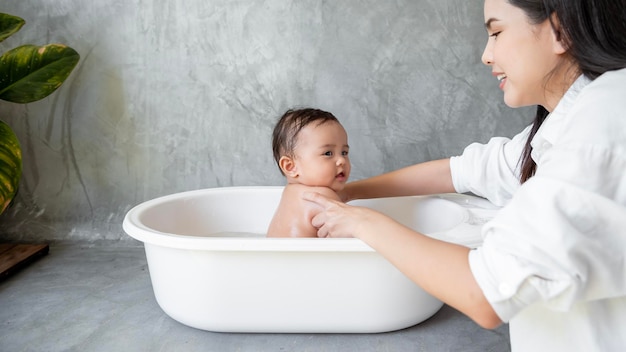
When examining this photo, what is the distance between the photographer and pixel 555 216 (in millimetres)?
888

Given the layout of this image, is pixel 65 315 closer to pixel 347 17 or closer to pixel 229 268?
pixel 229 268

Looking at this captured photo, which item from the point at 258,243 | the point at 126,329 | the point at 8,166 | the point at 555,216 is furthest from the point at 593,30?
the point at 8,166

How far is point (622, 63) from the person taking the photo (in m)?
1.05

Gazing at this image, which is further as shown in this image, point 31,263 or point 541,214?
point 31,263

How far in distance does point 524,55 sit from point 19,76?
6.52 feet

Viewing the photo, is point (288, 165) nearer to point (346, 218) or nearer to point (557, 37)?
point (346, 218)

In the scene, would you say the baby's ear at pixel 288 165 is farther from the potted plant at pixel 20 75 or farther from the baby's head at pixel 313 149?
the potted plant at pixel 20 75

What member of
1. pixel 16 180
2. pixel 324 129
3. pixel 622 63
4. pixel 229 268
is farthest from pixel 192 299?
pixel 622 63

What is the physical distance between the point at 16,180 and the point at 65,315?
0.60 metres

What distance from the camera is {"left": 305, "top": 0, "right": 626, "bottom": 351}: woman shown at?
90 centimetres

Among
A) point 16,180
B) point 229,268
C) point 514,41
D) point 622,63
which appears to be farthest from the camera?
point 16,180

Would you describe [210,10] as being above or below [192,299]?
above

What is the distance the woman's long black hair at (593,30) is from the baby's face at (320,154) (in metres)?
0.95

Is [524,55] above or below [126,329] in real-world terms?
above
